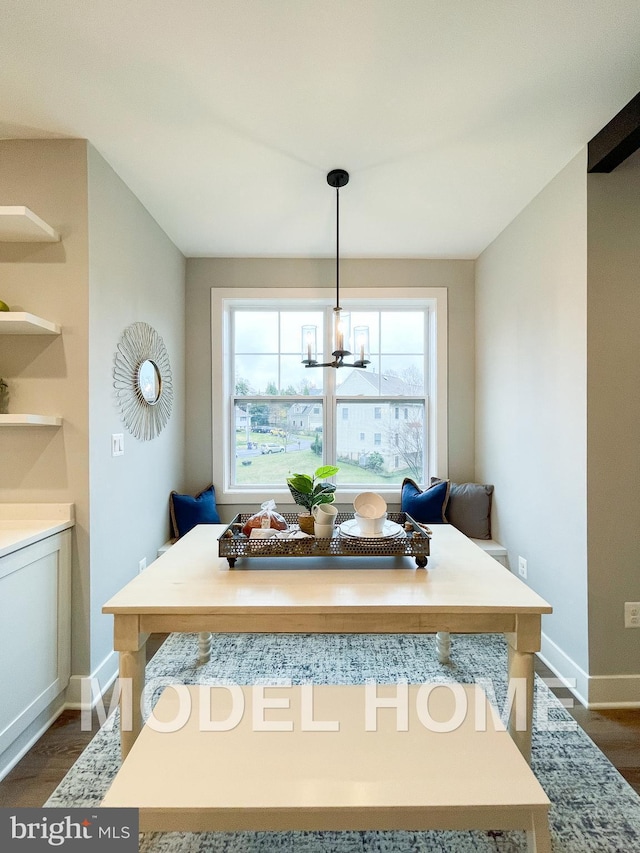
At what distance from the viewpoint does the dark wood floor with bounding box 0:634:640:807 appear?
161 centimetres

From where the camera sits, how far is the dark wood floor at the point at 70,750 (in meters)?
1.61

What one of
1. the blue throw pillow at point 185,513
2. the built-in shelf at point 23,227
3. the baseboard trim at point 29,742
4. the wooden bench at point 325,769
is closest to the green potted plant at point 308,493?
the wooden bench at point 325,769

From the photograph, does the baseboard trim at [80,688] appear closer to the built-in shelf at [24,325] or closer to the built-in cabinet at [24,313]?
the built-in cabinet at [24,313]

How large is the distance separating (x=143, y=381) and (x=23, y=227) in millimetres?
974

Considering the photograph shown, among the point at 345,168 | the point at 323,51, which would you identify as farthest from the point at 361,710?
the point at 345,168

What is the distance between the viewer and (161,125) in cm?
196

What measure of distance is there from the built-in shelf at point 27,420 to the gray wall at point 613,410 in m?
2.41

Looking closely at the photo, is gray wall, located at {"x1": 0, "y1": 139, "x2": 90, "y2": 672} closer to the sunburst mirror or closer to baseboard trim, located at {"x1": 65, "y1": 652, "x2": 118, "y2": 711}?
the sunburst mirror

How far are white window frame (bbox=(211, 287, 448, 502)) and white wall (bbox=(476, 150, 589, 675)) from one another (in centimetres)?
39

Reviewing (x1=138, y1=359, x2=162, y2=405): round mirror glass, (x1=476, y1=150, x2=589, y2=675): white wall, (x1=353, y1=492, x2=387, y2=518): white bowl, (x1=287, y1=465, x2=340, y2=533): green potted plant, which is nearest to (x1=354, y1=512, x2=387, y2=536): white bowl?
(x1=353, y1=492, x2=387, y2=518): white bowl

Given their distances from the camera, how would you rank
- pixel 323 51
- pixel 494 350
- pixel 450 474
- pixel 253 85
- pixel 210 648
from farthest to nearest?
pixel 450 474 < pixel 494 350 < pixel 210 648 < pixel 253 85 < pixel 323 51

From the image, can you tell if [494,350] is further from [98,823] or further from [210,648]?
[98,823]

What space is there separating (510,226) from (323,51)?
5.91 feet

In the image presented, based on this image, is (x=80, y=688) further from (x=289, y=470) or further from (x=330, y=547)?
(x=289, y=470)
